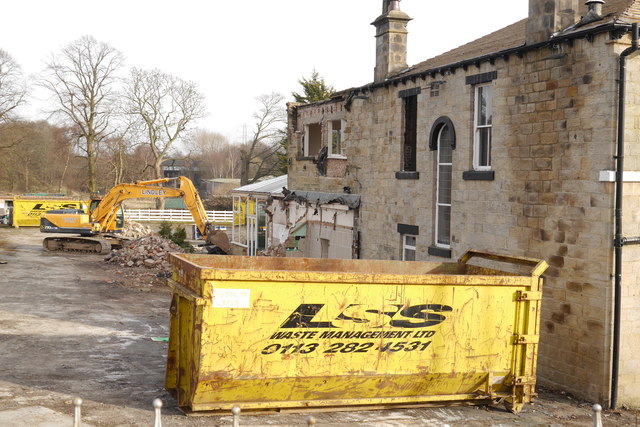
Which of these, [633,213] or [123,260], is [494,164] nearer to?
[633,213]

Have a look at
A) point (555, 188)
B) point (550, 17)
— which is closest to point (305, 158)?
point (550, 17)

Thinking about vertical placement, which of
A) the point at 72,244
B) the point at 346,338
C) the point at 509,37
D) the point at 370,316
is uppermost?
the point at 509,37

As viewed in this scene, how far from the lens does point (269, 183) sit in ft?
108

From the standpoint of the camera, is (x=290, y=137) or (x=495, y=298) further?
(x=290, y=137)

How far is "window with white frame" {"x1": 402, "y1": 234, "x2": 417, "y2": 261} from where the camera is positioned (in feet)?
53.5

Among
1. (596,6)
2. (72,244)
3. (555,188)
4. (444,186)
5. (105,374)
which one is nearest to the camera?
(105,374)

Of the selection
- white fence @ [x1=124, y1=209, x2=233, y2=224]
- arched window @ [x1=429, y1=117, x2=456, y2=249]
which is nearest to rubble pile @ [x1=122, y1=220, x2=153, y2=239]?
white fence @ [x1=124, y1=209, x2=233, y2=224]

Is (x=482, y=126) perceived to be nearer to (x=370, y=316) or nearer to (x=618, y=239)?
(x=618, y=239)

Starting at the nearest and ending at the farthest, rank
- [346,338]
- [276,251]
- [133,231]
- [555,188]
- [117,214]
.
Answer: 1. [346,338]
2. [555,188]
3. [276,251]
4. [117,214]
5. [133,231]

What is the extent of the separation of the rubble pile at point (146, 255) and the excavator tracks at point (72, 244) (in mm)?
3657

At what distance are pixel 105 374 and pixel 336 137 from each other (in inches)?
588

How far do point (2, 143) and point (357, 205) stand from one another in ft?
158

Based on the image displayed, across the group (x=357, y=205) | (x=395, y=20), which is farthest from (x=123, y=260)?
(x=395, y=20)

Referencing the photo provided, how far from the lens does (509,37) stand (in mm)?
14672
